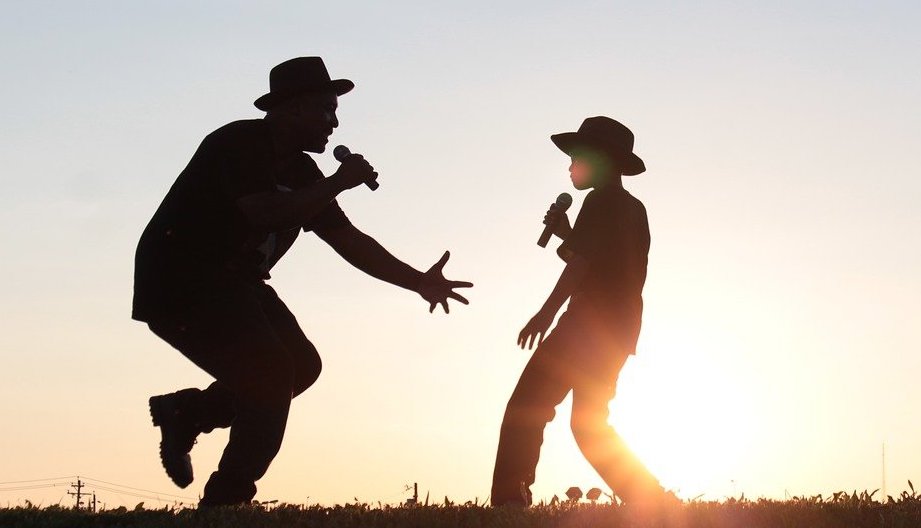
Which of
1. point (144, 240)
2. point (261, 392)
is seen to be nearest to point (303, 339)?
point (261, 392)

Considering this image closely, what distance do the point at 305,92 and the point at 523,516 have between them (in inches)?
118

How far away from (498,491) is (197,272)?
247 cm

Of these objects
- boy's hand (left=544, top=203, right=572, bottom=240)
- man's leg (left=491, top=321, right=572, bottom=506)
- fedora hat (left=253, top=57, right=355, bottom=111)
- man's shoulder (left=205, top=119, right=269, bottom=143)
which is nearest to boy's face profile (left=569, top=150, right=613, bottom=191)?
boy's hand (left=544, top=203, right=572, bottom=240)

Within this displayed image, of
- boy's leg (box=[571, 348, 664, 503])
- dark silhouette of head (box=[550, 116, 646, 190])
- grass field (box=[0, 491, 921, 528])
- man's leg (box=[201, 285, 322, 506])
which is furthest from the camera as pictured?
dark silhouette of head (box=[550, 116, 646, 190])

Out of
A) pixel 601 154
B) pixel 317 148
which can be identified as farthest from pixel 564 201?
pixel 317 148

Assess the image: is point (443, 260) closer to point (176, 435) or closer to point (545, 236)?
point (545, 236)

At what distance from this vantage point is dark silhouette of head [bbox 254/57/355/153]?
26.9ft

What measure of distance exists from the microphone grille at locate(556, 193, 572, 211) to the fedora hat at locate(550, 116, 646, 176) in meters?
0.36

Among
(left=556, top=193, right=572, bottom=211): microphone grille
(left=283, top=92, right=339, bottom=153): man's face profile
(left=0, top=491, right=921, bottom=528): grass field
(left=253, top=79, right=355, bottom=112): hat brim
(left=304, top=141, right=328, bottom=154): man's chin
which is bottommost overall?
(left=0, top=491, right=921, bottom=528): grass field

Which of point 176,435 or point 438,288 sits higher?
point 438,288

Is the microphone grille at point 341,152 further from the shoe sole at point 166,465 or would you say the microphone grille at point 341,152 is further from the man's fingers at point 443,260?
the shoe sole at point 166,465

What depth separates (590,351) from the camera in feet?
28.5

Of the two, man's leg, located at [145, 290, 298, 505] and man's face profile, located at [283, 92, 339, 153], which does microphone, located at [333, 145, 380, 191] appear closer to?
man's face profile, located at [283, 92, 339, 153]

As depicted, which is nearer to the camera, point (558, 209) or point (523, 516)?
point (523, 516)
